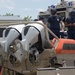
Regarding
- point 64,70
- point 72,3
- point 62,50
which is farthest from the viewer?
point 72,3

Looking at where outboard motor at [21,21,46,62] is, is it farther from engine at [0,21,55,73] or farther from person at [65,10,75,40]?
person at [65,10,75,40]

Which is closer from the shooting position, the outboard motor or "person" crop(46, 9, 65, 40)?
the outboard motor

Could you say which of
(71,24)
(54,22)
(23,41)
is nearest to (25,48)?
(23,41)

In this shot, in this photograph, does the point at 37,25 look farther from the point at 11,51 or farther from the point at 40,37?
the point at 11,51

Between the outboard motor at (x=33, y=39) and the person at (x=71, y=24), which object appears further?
the person at (x=71, y=24)

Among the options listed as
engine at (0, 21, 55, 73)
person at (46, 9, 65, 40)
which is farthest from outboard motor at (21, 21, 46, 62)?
person at (46, 9, 65, 40)

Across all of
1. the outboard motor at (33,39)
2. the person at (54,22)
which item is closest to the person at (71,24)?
the person at (54,22)

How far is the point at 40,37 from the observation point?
5551 mm

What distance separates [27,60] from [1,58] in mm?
442

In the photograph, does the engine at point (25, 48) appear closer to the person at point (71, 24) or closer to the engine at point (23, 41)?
the engine at point (23, 41)

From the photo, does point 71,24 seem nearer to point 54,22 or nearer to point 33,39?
point 54,22

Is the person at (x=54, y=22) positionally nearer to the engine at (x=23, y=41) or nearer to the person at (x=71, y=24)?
the person at (x=71, y=24)

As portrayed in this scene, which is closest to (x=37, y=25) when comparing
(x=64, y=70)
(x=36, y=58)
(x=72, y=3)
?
(x=36, y=58)

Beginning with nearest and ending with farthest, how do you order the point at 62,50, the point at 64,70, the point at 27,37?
the point at 64,70, the point at 27,37, the point at 62,50
